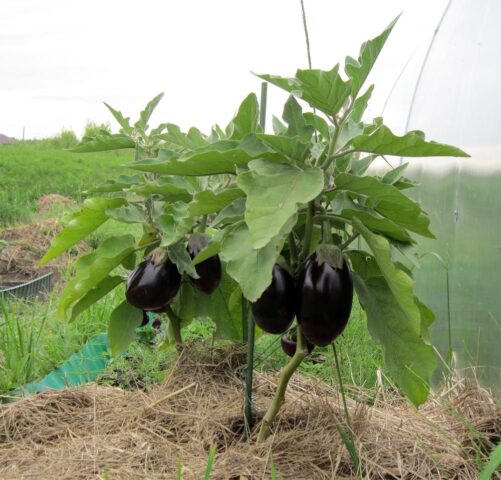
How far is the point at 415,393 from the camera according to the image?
113cm

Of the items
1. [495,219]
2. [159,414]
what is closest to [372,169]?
[495,219]

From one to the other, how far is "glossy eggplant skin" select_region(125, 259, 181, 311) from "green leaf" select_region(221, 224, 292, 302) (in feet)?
0.98

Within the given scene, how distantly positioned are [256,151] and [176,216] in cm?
22

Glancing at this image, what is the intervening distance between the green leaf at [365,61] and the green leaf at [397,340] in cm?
35

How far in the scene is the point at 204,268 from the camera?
1.24 m

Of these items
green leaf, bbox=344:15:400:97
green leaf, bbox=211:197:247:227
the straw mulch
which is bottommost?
the straw mulch

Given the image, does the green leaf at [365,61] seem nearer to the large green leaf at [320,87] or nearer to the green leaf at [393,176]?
the large green leaf at [320,87]

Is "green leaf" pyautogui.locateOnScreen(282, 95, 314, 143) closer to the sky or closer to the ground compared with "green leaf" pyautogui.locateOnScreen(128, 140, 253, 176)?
closer to the sky

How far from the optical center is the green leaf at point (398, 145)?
92 centimetres

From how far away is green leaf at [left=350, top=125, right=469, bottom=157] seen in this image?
3.00ft

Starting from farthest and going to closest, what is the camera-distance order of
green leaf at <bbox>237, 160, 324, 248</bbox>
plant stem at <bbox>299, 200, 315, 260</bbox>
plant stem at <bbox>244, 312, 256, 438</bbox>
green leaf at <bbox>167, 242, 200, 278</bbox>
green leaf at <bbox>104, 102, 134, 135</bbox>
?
green leaf at <bbox>104, 102, 134, 135</bbox> → plant stem at <bbox>244, 312, 256, 438</bbox> → green leaf at <bbox>167, 242, 200, 278</bbox> → plant stem at <bbox>299, 200, 315, 260</bbox> → green leaf at <bbox>237, 160, 324, 248</bbox>

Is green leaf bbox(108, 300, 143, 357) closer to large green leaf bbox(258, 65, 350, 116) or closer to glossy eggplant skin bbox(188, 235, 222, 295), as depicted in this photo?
glossy eggplant skin bbox(188, 235, 222, 295)

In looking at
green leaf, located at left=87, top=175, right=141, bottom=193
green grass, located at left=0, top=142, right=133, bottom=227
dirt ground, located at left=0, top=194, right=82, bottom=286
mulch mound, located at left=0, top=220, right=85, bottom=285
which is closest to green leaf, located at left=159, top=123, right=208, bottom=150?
green leaf, located at left=87, top=175, right=141, bottom=193

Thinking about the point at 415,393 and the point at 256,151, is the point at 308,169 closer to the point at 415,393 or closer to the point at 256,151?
the point at 256,151
